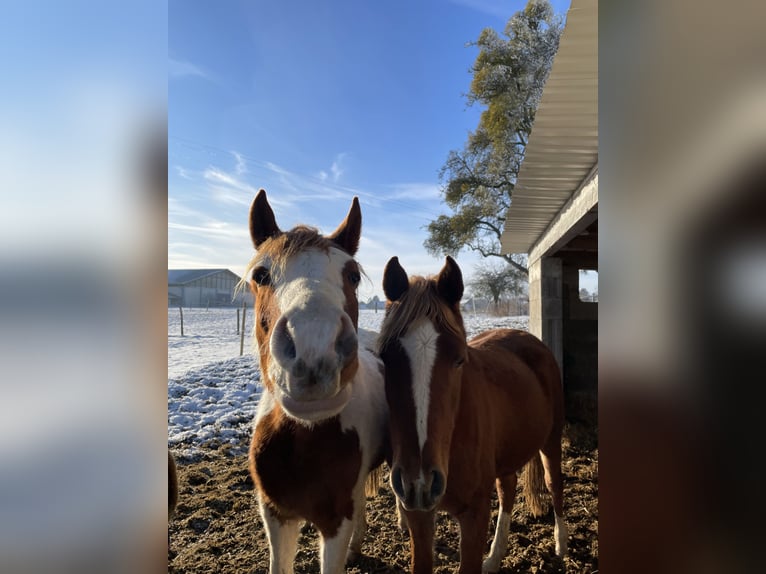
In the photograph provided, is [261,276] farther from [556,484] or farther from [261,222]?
[556,484]

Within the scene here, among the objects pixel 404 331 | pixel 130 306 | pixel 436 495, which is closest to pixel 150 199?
pixel 130 306

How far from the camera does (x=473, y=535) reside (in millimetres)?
2006

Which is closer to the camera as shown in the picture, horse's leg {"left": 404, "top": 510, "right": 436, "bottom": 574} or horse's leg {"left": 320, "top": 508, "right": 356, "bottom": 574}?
horse's leg {"left": 320, "top": 508, "right": 356, "bottom": 574}

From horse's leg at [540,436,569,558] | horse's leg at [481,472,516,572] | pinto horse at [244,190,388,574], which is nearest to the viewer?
pinto horse at [244,190,388,574]

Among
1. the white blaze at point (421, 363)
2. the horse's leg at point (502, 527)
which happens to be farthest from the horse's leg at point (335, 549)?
the horse's leg at point (502, 527)

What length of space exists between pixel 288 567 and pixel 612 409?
2.12m

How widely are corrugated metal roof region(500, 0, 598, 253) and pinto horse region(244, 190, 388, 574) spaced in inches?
49.2

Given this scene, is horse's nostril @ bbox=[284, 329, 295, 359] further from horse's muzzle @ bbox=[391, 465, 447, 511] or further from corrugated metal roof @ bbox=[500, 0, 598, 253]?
corrugated metal roof @ bbox=[500, 0, 598, 253]

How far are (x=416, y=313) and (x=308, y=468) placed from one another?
904 mm

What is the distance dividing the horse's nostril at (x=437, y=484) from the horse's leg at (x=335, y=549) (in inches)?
19.8

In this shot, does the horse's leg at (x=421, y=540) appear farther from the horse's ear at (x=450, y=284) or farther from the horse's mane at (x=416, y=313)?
the horse's ear at (x=450, y=284)

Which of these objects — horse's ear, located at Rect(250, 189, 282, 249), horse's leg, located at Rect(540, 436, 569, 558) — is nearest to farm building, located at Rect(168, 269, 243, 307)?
horse's leg, located at Rect(540, 436, 569, 558)

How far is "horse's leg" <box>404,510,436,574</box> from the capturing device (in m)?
1.97

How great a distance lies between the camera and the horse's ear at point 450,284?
6.73 ft
